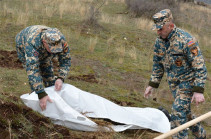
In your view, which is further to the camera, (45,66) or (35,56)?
(45,66)

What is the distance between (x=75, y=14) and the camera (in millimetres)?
16422

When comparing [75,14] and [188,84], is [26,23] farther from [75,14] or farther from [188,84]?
[188,84]

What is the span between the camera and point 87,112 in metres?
4.75

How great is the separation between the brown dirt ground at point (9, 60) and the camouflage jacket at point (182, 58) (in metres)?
4.56

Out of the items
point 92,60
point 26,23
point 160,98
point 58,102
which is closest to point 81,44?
point 92,60

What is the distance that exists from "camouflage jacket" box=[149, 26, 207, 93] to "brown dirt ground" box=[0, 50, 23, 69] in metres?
4.56

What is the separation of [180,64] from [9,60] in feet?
17.4

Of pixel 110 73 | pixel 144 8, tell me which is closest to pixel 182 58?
pixel 110 73

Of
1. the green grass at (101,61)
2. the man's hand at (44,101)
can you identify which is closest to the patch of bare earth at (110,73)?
the green grass at (101,61)

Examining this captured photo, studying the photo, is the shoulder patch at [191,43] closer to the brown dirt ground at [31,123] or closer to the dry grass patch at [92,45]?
the brown dirt ground at [31,123]

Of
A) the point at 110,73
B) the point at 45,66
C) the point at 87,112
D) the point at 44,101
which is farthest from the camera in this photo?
the point at 110,73

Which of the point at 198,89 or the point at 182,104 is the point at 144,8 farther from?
the point at 198,89

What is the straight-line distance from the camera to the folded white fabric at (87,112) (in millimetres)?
Answer: 4461

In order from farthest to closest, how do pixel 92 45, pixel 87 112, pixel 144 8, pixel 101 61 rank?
1. pixel 144 8
2. pixel 92 45
3. pixel 101 61
4. pixel 87 112
